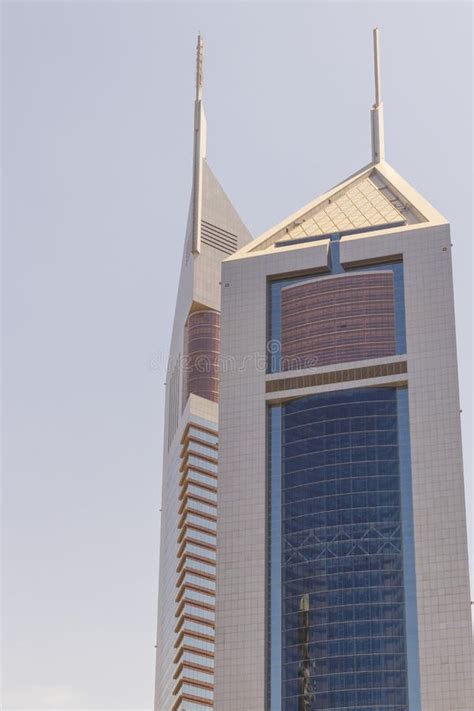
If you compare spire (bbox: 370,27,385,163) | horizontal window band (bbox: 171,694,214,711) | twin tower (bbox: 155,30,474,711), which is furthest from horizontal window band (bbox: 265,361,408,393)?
horizontal window band (bbox: 171,694,214,711)

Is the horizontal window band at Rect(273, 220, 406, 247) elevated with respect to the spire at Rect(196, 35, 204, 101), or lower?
lower

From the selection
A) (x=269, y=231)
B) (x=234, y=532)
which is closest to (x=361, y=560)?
(x=234, y=532)

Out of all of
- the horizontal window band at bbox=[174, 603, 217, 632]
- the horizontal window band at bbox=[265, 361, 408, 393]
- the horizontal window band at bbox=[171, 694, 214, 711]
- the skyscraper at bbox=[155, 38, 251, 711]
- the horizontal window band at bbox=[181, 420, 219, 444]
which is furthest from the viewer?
the horizontal window band at bbox=[181, 420, 219, 444]

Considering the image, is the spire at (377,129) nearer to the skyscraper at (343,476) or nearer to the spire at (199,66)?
the skyscraper at (343,476)

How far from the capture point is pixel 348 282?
139500mm

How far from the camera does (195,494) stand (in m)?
189

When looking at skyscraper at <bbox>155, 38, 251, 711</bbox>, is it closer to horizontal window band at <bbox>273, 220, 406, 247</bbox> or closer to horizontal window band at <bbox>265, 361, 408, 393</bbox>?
horizontal window band at <bbox>273, 220, 406, 247</bbox>

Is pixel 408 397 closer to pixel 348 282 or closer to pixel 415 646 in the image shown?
pixel 348 282

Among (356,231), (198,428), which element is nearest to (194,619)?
(198,428)

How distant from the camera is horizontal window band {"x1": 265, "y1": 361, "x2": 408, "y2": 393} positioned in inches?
5241

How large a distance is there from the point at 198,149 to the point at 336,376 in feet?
233

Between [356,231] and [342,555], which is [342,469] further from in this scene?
[356,231]

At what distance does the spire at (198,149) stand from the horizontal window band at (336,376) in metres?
63.4

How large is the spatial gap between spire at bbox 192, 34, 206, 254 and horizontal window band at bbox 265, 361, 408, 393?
6342cm
